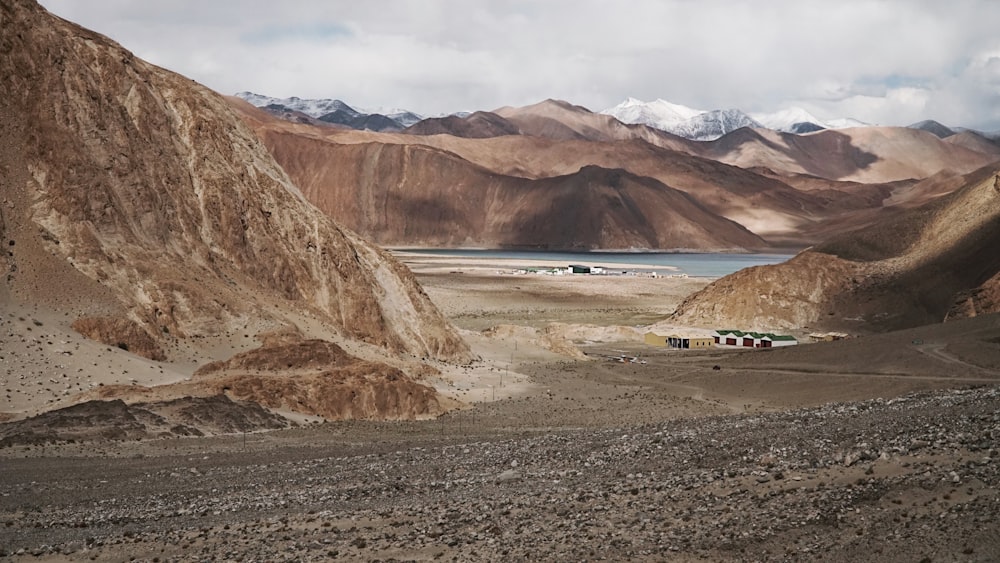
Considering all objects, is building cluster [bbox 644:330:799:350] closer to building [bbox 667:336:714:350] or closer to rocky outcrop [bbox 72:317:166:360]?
building [bbox 667:336:714:350]

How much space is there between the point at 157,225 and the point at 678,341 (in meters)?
31.9

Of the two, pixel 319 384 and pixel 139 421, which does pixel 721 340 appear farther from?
pixel 139 421

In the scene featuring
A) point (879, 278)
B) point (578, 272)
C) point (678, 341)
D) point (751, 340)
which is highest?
point (578, 272)

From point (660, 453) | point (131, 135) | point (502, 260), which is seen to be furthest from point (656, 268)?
point (660, 453)

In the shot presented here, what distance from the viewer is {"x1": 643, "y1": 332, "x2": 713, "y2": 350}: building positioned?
57.7 metres

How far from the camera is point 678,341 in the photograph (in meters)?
57.8

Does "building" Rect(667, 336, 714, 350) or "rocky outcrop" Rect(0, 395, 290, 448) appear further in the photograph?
"building" Rect(667, 336, 714, 350)

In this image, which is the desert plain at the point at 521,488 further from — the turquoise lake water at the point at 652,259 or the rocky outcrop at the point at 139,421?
the turquoise lake water at the point at 652,259

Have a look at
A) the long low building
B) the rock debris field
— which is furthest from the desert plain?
the long low building

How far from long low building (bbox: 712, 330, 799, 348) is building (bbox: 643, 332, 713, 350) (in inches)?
31.0

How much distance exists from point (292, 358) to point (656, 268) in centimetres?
11030

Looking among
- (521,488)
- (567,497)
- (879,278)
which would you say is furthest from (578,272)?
(567,497)

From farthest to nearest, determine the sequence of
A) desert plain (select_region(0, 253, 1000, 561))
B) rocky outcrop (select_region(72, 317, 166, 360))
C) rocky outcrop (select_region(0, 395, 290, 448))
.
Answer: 1. rocky outcrop (select_region(72, 317, 166, 360))
2. rocky outcrop (select_region(0, 395, 290, 448))
3. desert plain (select_region(0, 253, 1000, 561))

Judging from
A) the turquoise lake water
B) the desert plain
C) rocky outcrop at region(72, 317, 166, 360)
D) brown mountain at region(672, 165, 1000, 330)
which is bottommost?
the desert plain
